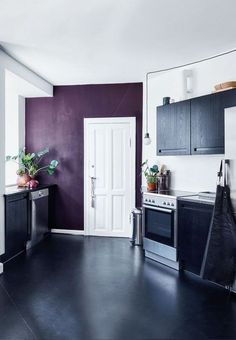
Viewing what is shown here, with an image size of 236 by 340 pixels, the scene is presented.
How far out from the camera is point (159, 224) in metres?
4.10

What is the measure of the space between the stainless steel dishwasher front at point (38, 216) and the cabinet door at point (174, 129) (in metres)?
2.08

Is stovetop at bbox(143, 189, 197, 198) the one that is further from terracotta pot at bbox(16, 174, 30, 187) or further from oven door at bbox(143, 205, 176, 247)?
terracotta pot at bbox(16, 174, 30, 187)

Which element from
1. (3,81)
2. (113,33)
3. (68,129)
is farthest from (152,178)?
(3,81)

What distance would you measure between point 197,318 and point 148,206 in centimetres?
184

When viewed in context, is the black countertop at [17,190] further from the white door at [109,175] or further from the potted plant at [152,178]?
the potted plant at [152,178]

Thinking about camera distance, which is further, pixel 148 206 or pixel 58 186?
pixel 58 186

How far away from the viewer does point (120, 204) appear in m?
5.44

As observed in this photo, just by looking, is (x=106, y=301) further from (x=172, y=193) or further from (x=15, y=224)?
(x=15, y=224)

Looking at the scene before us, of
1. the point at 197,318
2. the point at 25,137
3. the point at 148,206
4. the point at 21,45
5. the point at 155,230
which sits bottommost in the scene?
the point at 197,318

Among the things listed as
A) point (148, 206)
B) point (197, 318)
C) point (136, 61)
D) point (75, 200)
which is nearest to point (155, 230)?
point (148, 206)

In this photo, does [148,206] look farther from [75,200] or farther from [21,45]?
[21,45]

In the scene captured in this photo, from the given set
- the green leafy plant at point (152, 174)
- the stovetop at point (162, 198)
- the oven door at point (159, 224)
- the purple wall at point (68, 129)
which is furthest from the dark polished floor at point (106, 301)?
the purple wall at point (68, 129)

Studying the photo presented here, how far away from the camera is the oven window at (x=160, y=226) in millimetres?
3908

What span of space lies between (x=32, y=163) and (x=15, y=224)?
1563 mm
